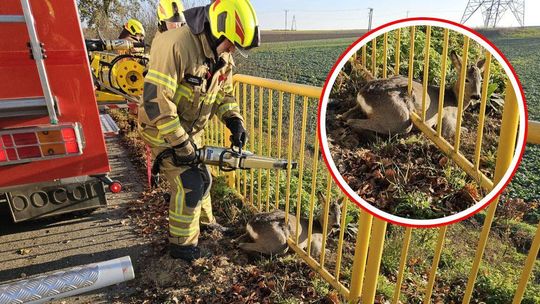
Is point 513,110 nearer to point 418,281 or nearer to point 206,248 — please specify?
point 418,281

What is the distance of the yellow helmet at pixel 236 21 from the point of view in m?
2.49

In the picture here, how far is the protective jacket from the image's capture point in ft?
8.82

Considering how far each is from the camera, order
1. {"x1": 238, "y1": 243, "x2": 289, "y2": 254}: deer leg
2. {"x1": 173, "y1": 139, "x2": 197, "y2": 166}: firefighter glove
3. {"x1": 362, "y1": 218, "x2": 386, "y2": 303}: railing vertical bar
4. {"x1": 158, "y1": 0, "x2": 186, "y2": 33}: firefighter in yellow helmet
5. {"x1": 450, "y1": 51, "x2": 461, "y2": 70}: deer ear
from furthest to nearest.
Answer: {"x1": 158, "y1": 0, "x2": 186, "y2": 33}: firefighter in yellow helmet < {"x1": 238, "y1": 243, "x2": 289, "y2": 254}: deer leg < {"x1": 173, "y1": 139, "x2": 197, "y2": 166}: firefighter glove < {"x1": 362, "y1": 218, "x2": 386, "y2": 303}: railing vertical bar < {"x1": 450, "y1": 51, "x2": 461, "y2": 70}: deer ear

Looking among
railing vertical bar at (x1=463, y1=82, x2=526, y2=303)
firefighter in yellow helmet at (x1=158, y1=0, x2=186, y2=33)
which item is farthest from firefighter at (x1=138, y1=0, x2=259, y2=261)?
firefighter in yellow helmet at (x1=158, y1=0, x2=186, y2=33)

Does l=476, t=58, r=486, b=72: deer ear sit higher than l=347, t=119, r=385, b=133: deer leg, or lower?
higher

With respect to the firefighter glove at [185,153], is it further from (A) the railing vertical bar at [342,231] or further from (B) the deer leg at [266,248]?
(A) the railing vertical bar at [342,231]

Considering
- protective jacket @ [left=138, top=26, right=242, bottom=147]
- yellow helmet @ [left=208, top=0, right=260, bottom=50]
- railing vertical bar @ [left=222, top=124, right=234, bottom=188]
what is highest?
yellow helmet @ [left=208, top=0, right=260, bottom=50]

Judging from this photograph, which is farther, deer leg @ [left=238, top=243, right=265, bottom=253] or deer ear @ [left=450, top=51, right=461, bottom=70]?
deer leg @ [left=238, top=243, right=265, bottom=253]

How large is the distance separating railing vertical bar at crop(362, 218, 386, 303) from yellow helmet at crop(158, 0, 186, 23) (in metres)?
3.82

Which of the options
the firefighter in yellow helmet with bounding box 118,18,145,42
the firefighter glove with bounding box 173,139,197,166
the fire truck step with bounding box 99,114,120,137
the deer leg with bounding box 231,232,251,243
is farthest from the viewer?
the firefighter in yellow helmet with bounding box 118,18,145,42

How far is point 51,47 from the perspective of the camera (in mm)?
2697

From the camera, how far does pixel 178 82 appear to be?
284cm

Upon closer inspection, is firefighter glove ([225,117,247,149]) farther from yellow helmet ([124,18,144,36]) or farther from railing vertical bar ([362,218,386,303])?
yellow helmet ([124,18,144,36])

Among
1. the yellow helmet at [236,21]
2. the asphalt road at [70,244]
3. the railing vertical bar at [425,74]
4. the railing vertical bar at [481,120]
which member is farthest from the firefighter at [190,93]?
the railing vertical bar at [481,120]
